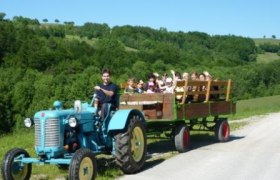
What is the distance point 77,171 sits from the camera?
733cm

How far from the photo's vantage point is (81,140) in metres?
8.51

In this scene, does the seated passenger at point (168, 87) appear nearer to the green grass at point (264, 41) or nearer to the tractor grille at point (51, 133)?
the tractor grille at point (51, 133)

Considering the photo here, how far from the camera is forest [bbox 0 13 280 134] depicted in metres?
61.1

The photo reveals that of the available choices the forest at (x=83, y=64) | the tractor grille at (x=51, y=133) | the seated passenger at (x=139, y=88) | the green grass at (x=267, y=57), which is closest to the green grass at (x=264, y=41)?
the green grass at (x=267, y=57)

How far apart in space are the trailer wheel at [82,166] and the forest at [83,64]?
4885 cm

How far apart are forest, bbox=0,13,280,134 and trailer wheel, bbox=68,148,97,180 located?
4885cm

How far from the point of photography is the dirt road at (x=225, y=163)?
860 centimetres

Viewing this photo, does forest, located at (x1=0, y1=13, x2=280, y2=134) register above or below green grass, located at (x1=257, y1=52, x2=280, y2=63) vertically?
below

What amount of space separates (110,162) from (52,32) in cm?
10702

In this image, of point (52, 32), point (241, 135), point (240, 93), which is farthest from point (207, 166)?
point (52, 32)

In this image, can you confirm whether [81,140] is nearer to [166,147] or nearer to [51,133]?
[51,133]

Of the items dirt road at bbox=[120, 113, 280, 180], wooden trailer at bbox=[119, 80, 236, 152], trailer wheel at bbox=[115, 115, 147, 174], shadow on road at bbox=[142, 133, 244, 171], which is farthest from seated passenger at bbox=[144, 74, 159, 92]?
trailer wheel at bbox=[115, 115, 147, 174]

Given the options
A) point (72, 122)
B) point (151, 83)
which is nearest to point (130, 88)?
point (151, 83)

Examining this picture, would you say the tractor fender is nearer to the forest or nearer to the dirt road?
the dirt road
